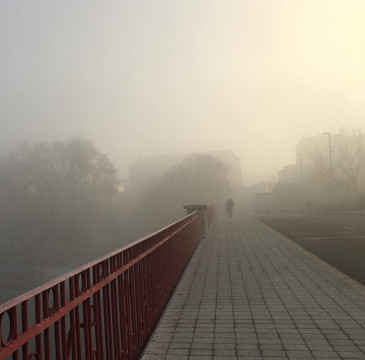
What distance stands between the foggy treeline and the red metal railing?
40.1m

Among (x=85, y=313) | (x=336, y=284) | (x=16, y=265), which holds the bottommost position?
(x=16, y=265)

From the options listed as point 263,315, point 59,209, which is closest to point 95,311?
point 263,315

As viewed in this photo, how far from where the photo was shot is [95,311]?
334cm

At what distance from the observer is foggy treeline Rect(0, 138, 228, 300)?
2026 inches

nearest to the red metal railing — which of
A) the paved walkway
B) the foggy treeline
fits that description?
the paved walkway

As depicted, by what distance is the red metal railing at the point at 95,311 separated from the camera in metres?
2.25

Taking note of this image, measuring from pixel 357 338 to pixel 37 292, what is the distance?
3.73m

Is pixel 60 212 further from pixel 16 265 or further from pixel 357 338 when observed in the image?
pixel 357 338

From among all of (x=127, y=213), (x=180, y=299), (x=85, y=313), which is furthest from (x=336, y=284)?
(x=127, y=213)

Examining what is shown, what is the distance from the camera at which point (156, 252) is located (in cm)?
615

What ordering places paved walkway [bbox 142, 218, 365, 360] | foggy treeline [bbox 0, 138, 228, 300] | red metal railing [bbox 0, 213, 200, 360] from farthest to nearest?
foggy treeline [bbox 0, 138, 228, 300] → paved walkway [bbox 142, 218, 365, 360] → red metal railing [bbox 0, 213, 200, 360]

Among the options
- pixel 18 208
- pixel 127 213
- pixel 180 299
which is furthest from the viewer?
pixel 127 213

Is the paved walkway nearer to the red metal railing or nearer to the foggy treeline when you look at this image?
the red metal railing

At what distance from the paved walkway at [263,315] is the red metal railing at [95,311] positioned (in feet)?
1.36
